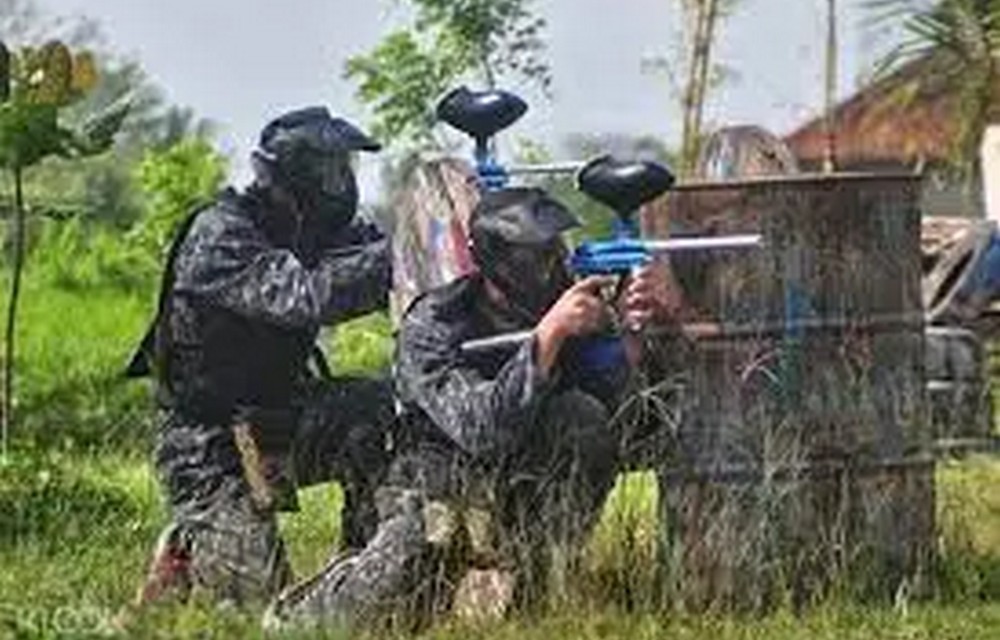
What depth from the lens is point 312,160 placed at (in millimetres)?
7023

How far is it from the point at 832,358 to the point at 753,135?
44.2 inches

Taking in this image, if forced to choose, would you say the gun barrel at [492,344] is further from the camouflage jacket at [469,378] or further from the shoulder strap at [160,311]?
the shoulder strap at [160,311]

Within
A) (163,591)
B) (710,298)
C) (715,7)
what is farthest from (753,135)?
(715,7)

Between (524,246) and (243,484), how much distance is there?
39.1 inches

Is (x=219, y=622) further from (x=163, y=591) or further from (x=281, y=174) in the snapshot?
(x=281, y=174)

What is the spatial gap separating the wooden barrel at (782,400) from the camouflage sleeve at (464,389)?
60 cm

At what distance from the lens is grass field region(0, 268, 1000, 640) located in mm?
6436

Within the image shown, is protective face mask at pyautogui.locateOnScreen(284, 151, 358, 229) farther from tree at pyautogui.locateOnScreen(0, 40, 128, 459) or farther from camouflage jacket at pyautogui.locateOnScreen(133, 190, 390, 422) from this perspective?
tree at pyautogui.locateOnScreen(0, 40, 128, 459)

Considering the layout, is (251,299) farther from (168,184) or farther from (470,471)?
(168,184)

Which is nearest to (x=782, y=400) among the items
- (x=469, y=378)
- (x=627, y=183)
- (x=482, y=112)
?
(x=627, y=183)

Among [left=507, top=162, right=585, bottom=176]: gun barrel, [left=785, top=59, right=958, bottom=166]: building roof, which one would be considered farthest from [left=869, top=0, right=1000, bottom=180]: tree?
[left=507, top=162, right=585, bottom=176]: gun barrel

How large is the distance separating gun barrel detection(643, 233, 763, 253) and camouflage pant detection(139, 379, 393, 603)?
0.82 metres

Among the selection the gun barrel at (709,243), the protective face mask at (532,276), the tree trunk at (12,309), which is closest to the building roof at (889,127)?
the tree trunk at (12,309)

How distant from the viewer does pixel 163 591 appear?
6941 mm
